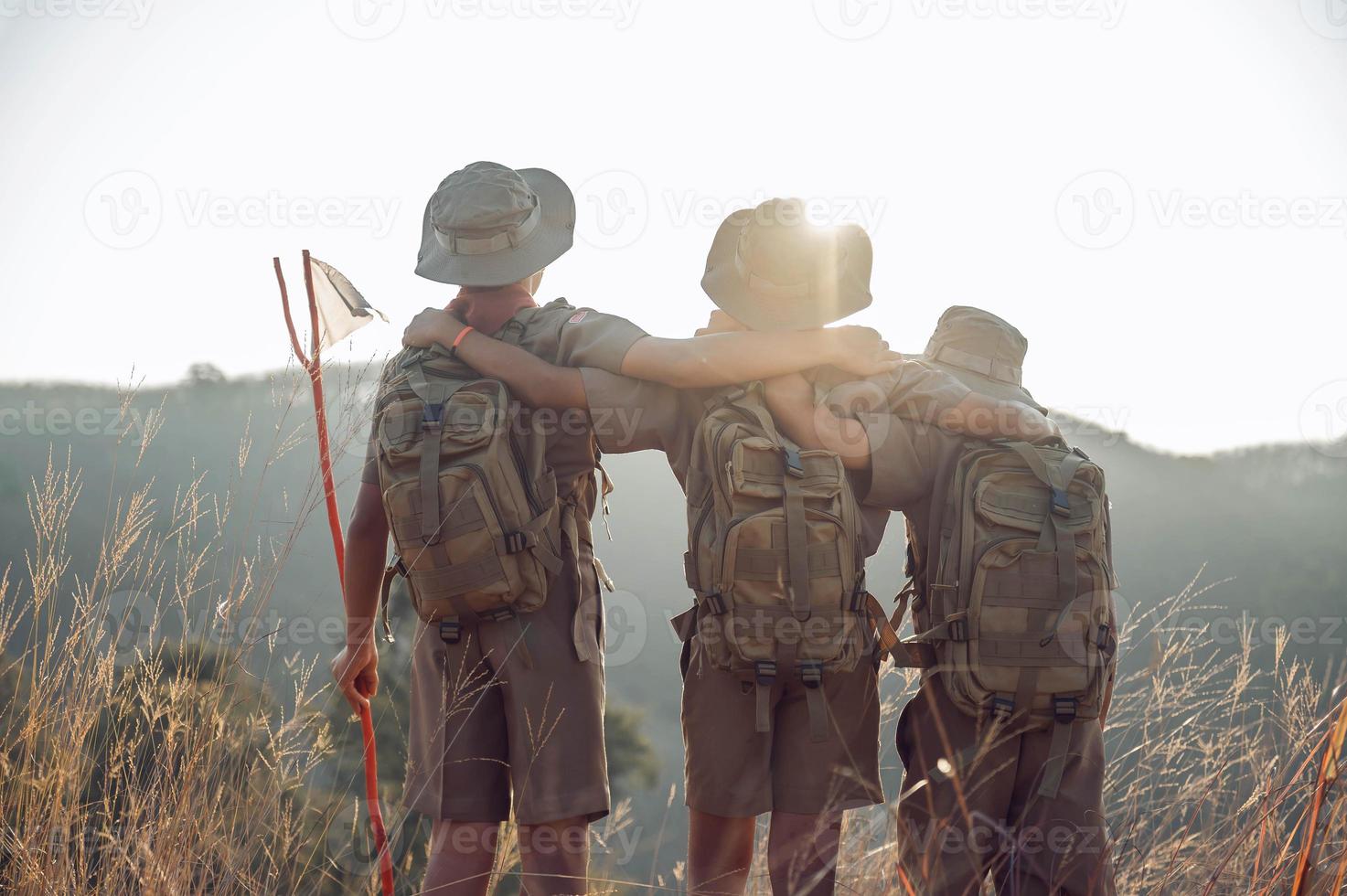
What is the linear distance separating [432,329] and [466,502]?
556 millimetres

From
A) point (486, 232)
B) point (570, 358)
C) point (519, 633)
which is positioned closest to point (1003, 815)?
point (519, 633)

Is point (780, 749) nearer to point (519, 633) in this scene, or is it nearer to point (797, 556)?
point (797, 556)

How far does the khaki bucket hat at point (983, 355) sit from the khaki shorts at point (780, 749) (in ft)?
3.32

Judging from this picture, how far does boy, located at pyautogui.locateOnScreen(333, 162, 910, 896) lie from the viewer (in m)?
2.49

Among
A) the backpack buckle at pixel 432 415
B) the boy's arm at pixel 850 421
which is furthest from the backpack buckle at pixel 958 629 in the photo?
the backpack buckle at pixel 432 415

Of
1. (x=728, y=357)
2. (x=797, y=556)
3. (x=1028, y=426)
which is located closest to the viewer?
(x=797, y=556)

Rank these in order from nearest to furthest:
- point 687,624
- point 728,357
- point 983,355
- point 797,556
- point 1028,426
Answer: point 797,556 < point 728,357 < point 687,624 < point 1028,426 < point 983,355

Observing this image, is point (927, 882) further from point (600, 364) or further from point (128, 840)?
point (128, 840)

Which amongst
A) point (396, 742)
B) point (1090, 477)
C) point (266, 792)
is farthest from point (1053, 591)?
point (396, 742)

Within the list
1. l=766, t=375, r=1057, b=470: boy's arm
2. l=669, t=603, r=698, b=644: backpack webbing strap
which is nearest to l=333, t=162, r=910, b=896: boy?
l=766, t=375, r=1057, b=470: boy's arm

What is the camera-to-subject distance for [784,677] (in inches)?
96.8

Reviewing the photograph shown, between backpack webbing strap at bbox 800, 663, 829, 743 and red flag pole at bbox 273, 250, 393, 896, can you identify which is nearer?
backpack webbing strap at bbox 800, 663, 829, 743

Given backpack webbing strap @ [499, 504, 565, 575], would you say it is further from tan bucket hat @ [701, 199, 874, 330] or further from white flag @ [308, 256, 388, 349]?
white flag @ [308, 256, 388, 349]

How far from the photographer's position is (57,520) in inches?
99.8
